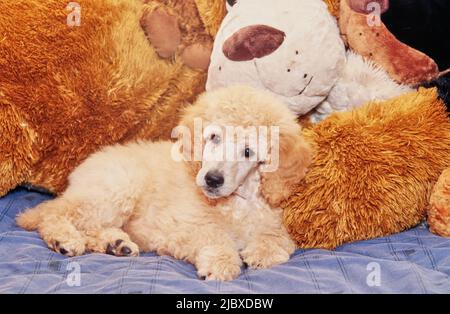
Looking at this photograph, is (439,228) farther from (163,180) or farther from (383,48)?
(163,180)

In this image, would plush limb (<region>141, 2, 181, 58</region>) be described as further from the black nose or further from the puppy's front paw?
the puppy's front paw

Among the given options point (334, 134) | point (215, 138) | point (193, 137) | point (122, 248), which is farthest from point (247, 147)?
point (122, 248)

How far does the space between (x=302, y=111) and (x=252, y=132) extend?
0.39 metres

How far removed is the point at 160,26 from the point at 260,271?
1216mm

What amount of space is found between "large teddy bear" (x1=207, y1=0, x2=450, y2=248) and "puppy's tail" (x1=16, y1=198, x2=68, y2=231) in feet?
2.72

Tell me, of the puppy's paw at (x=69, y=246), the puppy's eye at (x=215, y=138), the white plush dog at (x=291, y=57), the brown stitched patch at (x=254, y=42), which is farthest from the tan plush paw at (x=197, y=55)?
the puppy's paw at (x=69, y=246)

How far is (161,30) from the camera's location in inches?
104

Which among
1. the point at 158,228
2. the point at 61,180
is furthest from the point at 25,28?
the point at 158,228

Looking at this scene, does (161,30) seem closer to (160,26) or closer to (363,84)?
(160,26)

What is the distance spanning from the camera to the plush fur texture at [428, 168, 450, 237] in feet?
7.40

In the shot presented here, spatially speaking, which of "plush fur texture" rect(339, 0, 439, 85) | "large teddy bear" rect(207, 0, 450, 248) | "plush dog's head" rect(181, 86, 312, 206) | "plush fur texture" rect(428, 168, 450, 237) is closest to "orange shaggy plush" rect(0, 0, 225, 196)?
"large teddy bear" rect(207, 0, 450, 248)

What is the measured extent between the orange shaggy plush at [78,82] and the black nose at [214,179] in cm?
→ 68

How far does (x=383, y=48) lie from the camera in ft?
8.29

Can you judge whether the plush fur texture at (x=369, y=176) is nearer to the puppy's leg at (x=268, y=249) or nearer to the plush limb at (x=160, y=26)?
the puppy's leg at (x=268, y=249)
